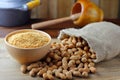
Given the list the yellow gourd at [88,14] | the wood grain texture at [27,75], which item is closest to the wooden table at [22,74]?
the wood grain texture at [27,75]

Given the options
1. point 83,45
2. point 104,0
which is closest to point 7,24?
point 83,45

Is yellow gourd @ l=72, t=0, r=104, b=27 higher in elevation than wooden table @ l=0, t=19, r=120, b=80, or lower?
higher

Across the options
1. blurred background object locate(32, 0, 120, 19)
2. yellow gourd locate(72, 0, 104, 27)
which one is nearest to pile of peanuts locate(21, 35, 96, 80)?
yellow gourd locate(72, 0, 104, 27)

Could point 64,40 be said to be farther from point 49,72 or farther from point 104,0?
point 104,0

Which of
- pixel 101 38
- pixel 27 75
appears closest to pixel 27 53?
pixel 27 75

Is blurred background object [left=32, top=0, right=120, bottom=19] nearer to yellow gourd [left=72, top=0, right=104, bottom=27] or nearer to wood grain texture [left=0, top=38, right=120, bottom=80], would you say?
yellow gourd [left=72, top=0, right=104, bottom=27]

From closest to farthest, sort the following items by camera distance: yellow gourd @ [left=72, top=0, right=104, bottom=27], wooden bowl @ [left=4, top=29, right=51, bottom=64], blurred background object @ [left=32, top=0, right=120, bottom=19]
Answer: wooden bowl @ [left=4, top=29, right=51, bottom=64] < yellow gourd @ [left=72, top=0, right=104, bottom=27] < blurred background object @ [left=32, top=0, right=120, bottom=19]
